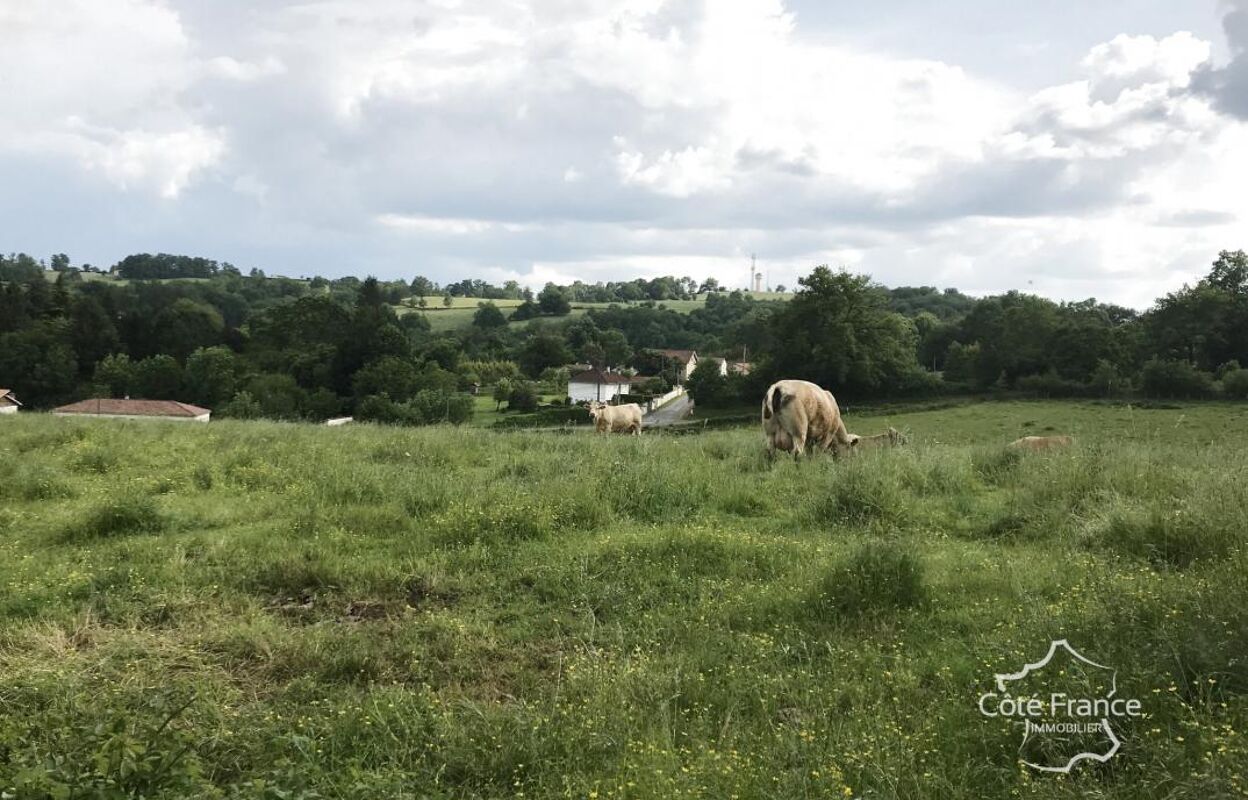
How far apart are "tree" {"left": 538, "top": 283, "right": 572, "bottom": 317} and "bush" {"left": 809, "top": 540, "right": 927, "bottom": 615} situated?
5672 inches

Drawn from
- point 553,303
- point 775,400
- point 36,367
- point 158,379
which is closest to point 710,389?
point 158,379

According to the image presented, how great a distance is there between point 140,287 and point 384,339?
74548mm

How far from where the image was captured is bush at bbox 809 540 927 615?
18.3ft

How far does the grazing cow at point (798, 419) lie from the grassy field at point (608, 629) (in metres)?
2.40

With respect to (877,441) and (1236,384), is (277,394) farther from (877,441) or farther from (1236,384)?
(1236,384)

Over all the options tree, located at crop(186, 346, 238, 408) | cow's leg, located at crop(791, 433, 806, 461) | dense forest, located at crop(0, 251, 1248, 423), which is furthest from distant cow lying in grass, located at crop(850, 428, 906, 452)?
tree, located at crop(186, 346, 238, 408)

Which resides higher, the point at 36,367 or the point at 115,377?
the point at 36,367

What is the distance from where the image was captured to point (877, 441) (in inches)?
588

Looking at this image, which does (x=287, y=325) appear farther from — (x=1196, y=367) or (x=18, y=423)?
(x=1196, y=367)

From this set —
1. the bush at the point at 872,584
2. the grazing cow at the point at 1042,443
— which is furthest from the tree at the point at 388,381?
the bush at the point at 872,584

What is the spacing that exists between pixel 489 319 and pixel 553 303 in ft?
60.6

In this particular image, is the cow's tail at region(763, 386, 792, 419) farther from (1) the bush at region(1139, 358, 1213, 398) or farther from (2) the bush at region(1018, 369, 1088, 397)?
(2) the bush at region(1018, 369, 1088, 397)

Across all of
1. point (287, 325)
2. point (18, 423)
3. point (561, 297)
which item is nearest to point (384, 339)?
point (287, 325)

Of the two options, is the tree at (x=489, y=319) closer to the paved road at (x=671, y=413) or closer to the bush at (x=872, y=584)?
the paved road at (x=671, y=413)
